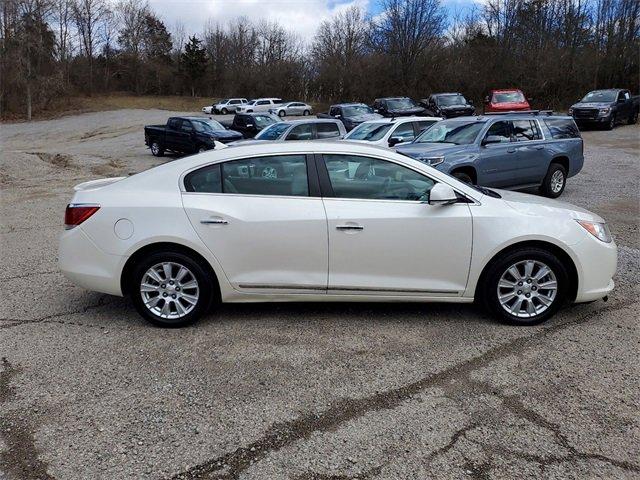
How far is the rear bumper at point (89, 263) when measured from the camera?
4.50 metres

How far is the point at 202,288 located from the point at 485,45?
47.1 meters

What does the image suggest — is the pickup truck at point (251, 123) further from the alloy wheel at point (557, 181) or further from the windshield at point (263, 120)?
the alloy wheel at point (557, 181)

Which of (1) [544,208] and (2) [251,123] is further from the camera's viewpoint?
(2) [251,123]

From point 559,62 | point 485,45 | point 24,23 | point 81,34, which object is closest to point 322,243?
point 559,62

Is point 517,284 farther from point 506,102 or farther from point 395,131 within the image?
point 506,102

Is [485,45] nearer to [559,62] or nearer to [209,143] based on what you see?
[559,62]

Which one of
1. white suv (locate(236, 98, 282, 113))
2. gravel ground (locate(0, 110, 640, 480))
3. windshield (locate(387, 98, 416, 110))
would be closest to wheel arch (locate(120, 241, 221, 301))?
gravel ground (locate(0, 110, 640, 480))

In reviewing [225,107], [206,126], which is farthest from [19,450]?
[225,107]

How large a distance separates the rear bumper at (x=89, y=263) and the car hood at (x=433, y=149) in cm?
614

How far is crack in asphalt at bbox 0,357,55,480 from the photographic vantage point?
278cm

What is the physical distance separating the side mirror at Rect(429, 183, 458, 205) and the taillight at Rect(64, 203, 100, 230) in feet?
9.10

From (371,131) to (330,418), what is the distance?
11.7 meters

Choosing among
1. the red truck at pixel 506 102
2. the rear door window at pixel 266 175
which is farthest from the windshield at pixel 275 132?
the red truck at pixel 506 102

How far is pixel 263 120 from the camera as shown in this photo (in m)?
23.4
